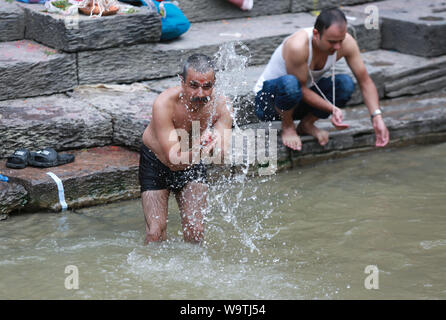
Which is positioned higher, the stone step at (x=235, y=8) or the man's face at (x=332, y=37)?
the man's face at (x=332, y=37)

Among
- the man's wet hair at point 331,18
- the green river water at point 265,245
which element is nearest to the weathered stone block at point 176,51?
the green river water at point 265,245

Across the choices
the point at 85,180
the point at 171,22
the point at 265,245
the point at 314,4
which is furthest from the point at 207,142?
the point at 314,4

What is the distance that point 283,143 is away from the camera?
21.2ft

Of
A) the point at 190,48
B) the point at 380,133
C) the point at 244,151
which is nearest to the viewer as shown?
the point at 380,133

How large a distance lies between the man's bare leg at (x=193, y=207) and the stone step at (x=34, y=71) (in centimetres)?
229

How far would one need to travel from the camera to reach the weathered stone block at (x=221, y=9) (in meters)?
8.20

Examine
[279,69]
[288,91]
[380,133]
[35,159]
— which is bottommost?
[35,159]

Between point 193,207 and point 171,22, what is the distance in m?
2.90

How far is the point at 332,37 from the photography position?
18.9ft

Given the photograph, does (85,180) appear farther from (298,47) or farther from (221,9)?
(221,9)

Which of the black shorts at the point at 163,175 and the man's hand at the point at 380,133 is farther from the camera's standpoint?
the man's hand at the point at 380,133

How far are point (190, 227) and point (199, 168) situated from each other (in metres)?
0.39

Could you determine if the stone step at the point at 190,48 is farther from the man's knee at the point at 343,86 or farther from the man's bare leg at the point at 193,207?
the man's bare leg at the point at 193,207
